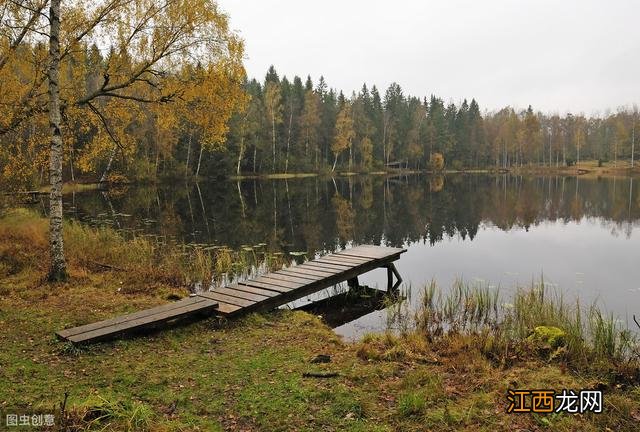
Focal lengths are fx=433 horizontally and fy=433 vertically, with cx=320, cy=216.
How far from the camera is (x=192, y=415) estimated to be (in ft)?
15.6

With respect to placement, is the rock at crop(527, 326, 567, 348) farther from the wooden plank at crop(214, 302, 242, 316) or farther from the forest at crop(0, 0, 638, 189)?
the forest at crop(0, 0, 638, 189)

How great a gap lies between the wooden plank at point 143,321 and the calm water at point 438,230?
328cm

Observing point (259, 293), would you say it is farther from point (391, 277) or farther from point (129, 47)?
point (129, 47)

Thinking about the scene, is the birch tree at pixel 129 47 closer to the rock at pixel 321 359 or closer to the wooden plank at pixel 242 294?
the wooden plank at pixel 242 294

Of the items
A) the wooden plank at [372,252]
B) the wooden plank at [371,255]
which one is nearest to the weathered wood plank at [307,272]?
the wooden plank at [371,255]

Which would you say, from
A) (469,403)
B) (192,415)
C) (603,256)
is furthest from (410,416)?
(603,256)

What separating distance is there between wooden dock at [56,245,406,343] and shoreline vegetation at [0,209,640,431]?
0.25 metres

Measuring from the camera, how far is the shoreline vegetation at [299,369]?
4.74 metres

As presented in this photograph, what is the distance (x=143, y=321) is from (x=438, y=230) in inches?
758

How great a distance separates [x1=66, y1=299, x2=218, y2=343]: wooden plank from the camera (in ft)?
21.3

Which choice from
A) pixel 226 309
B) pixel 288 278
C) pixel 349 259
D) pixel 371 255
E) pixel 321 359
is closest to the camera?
pixel 321 359

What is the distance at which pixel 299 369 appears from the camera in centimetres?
612

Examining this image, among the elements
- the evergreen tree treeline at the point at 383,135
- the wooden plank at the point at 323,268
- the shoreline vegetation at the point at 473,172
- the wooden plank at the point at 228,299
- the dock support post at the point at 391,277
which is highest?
the evergreen tree treeline at the point at 383,135

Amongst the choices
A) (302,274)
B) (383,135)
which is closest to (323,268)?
(302,274)
